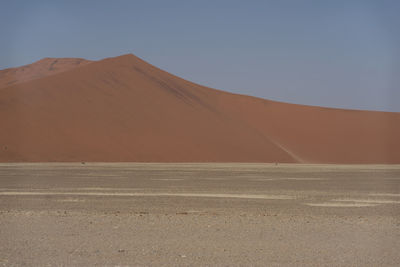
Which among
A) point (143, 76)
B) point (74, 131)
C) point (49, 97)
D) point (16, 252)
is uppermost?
point (143, 76)

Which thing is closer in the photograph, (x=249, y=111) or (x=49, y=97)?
(x=49, y=97)

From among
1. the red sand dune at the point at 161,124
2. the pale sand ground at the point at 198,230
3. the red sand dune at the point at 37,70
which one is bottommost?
the pale sand ground at the point at 198,230

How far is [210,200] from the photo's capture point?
643 inches

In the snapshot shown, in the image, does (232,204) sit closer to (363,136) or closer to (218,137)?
(218,137)

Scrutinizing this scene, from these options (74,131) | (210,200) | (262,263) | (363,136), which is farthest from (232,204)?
(363,136)

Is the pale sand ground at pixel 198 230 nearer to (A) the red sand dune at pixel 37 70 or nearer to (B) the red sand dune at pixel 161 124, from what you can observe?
(B) the red sand dune at pixel 161 124

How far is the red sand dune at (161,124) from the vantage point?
5697 centimetres

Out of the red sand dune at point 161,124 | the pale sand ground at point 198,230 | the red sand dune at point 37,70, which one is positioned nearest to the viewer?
the pale sand ground at point 198,230

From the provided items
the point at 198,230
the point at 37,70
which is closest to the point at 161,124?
the point at 37,70

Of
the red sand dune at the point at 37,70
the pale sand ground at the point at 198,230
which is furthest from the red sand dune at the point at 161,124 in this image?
the pale sand ground at the point at 198,230

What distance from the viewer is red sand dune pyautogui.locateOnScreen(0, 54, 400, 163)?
5697cm

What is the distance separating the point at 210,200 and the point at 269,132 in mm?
66343

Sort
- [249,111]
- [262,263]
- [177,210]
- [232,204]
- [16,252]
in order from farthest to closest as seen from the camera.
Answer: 1. [249,111]
2. [232,204]
3. [177,210]
4. [16,252]
5. [262,263]

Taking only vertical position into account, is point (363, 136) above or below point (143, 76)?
below
